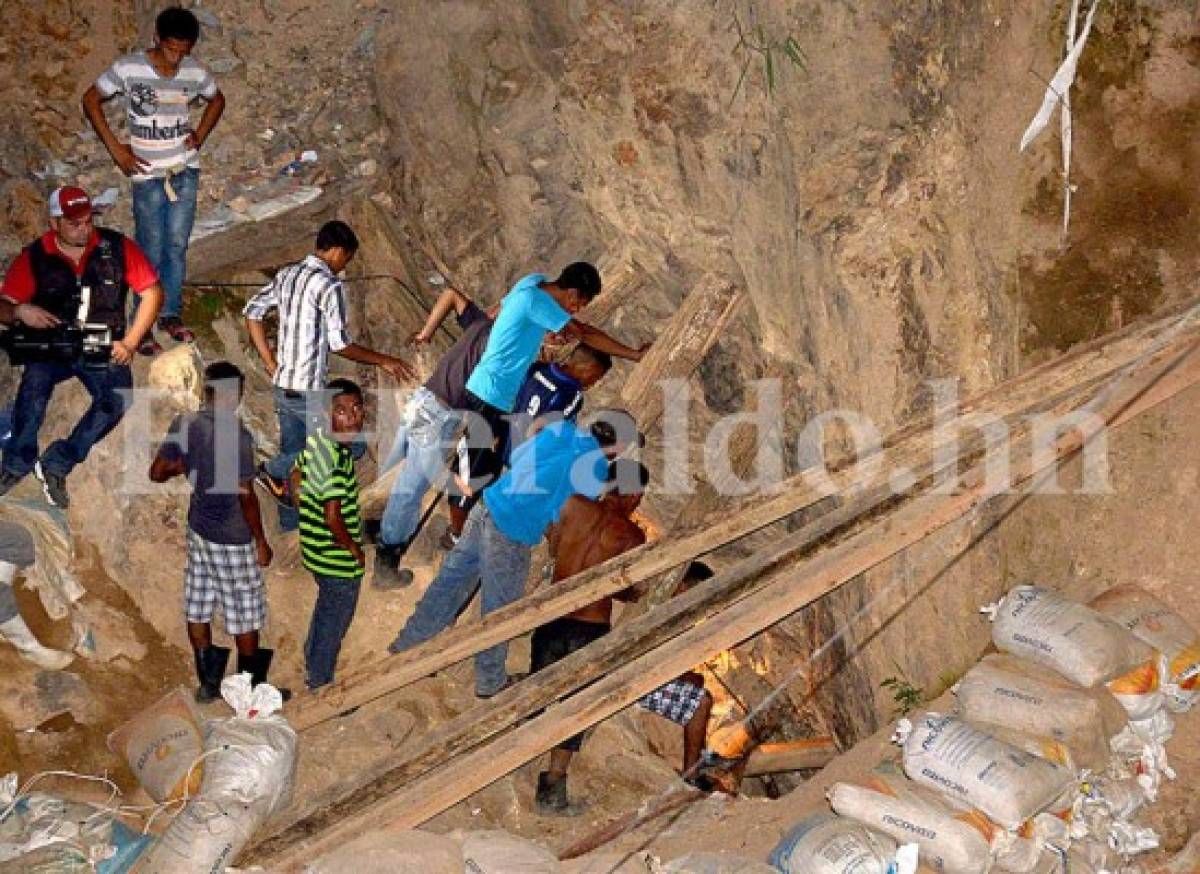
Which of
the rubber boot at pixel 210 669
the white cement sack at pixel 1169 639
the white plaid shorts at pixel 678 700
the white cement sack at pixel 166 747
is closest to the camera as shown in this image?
the white cement sack at pixel 1169 639

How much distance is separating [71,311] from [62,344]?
0.58 ft

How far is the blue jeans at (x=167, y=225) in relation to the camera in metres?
7.44

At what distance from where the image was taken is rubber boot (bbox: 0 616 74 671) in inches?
250

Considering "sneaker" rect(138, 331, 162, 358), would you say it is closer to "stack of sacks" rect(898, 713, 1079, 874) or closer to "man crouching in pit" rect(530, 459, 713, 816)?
"man crouching in pit" rect(530, 459, 713, 816)

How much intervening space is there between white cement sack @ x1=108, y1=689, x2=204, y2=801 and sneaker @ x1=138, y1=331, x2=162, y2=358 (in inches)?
92.3

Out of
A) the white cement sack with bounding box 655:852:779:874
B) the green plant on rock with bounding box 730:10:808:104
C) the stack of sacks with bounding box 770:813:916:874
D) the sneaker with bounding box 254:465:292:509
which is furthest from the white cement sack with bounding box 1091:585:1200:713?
the sneaker with bounding box 254:465:292:509

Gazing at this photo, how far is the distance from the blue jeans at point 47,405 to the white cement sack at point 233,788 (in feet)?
7.10

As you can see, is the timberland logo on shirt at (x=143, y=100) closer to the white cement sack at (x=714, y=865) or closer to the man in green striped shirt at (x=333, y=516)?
the man in green striped shirt at (x=333, y=516)

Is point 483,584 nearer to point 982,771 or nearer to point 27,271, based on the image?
point 982,771

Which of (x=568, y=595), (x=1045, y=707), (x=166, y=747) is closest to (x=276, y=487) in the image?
(x=166, y=747)

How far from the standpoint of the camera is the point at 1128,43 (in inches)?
209

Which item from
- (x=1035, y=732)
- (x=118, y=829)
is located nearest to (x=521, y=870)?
(x=118, y=829)

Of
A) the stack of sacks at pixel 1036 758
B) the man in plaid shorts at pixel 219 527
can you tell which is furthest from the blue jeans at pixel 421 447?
the stack of sacks at pixel 1036 758

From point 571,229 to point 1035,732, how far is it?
4.71 metres
